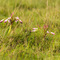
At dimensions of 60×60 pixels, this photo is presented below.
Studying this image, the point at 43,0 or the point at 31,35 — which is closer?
the point at 31,35

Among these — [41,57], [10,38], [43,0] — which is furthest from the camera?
[43,0]

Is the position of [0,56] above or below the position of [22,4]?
below

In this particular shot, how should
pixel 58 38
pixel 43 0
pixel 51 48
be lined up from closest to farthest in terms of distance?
pixel 51 48
pixel 58 38
pixel 43 0

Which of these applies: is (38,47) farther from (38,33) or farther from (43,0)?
(43,0)

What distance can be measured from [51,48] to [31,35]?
38 cm

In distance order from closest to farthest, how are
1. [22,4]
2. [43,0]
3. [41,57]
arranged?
[41,57] < [22,4] < [43,0]

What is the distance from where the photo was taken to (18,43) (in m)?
1.96

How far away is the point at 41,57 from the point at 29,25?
733 millimetres

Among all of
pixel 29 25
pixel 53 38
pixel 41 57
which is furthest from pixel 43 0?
pixel 41 57

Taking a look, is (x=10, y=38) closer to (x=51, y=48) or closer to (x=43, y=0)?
(x=51, y=48)

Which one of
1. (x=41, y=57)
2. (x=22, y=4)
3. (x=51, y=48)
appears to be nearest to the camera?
(x=41, y=57)

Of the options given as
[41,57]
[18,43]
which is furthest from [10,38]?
[41,57]

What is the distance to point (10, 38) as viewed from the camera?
1992 mm

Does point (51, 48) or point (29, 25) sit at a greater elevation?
point (29, 25)
